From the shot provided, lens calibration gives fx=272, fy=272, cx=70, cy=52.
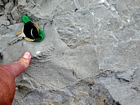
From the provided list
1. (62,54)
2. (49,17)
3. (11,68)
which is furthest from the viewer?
(49,17)

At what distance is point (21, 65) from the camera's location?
7.00 feet

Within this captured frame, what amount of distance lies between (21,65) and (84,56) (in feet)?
1.66

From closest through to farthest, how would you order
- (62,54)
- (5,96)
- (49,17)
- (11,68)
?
(5,96) < (11,68) < (62,54) < (49,17)

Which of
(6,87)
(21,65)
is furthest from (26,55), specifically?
(6,87)

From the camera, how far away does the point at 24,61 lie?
2148mm

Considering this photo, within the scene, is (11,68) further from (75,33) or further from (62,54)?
(75,33)

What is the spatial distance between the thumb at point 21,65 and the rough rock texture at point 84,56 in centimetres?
6

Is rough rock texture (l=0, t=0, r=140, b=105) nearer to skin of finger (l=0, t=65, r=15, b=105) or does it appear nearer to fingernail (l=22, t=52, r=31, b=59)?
fingernail (l=22, t=52, r=31, b=59)

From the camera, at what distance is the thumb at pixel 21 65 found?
81.9 inches

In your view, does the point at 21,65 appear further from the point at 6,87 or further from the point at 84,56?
the point at 84,56

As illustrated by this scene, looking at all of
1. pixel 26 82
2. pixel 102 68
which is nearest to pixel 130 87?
pixel 102 68

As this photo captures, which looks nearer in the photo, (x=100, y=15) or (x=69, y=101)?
(x=69, y=101)

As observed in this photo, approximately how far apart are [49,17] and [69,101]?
0.76 meters

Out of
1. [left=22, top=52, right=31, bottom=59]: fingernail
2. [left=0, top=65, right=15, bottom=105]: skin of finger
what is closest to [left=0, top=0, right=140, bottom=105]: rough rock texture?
[left=22, top=52, right=31, bottom=59]: fingernail
